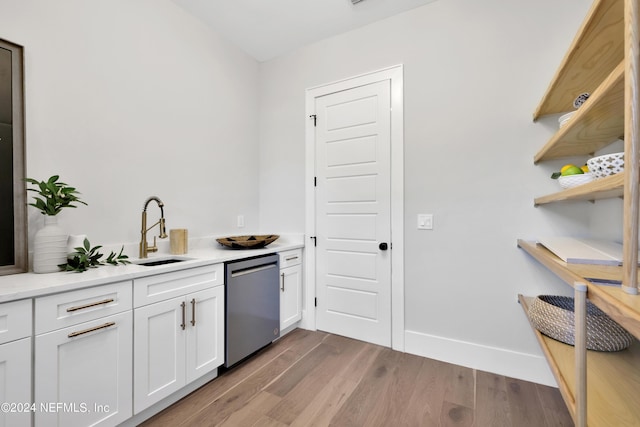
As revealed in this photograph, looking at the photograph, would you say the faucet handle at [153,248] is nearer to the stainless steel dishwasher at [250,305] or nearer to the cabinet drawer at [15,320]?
the stainless steel dishwasher at [250,305]

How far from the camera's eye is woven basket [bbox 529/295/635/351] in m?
1.10

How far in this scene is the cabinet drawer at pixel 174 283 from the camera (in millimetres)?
1527

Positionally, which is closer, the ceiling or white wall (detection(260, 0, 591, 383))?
white wall (detection(260, 0, 591, 383))

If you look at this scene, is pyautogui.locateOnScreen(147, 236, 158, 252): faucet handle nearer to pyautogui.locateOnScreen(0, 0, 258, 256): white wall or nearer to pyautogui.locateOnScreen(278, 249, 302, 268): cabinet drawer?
pyautogui.locateOnScreen(0, 0, 258, 256): white wall

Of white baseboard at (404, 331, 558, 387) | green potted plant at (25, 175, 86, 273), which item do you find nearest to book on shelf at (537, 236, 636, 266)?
white baseboard at (404, 331, 558, 387)

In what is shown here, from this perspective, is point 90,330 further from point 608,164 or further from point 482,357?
point 482,357

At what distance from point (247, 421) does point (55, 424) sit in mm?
865

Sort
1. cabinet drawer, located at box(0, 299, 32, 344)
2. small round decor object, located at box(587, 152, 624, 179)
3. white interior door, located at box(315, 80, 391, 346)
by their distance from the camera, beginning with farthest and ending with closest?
white interior door, located at box(315, 80, 391, 346) < cabinet drawer, located at box(0, 299, 32, 344) < small round decor object, located at box(587, 152, 624, 179)

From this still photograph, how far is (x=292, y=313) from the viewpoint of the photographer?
2.71 meters

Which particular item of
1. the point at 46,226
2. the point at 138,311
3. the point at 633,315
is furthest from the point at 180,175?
the point at 633,315

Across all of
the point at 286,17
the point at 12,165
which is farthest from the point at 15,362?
the point at 286,17

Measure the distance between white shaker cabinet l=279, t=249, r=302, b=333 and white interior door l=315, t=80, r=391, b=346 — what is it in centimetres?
20

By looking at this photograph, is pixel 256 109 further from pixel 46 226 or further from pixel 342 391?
pixel 342 391

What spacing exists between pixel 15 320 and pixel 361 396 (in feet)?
5.93
